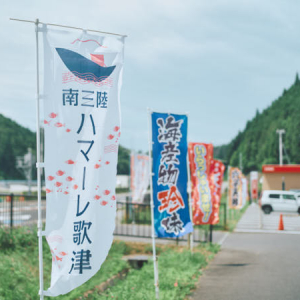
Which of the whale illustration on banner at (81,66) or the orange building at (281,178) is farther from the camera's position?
the orange building at (281,178)

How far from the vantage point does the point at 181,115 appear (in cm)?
837

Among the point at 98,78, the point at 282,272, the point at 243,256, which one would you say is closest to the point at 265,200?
the point at 243,256

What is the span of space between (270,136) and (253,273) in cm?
8824

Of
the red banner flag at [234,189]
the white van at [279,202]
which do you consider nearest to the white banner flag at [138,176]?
the red banner flag at [234,189]

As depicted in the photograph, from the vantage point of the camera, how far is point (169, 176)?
26.1 ft

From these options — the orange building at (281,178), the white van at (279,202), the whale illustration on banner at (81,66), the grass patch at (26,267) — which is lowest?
the white van at (279,202)

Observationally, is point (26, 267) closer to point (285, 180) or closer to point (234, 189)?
point (234, 189)

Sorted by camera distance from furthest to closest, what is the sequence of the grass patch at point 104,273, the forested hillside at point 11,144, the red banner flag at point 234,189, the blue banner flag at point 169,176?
the forested hillside at point 11,144 < the red banner flag at point 234,189 < the blue banner flag at point 169,176 < the grass patch at point 104,273

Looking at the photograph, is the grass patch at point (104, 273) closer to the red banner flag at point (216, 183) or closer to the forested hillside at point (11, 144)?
the red banner flag at point (216, 183)

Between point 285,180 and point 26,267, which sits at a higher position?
point 285,180

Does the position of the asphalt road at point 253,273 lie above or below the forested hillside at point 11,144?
below

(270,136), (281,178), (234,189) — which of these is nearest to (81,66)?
(234,189)

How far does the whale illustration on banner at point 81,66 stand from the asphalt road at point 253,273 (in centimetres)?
423

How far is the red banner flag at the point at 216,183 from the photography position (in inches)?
431
